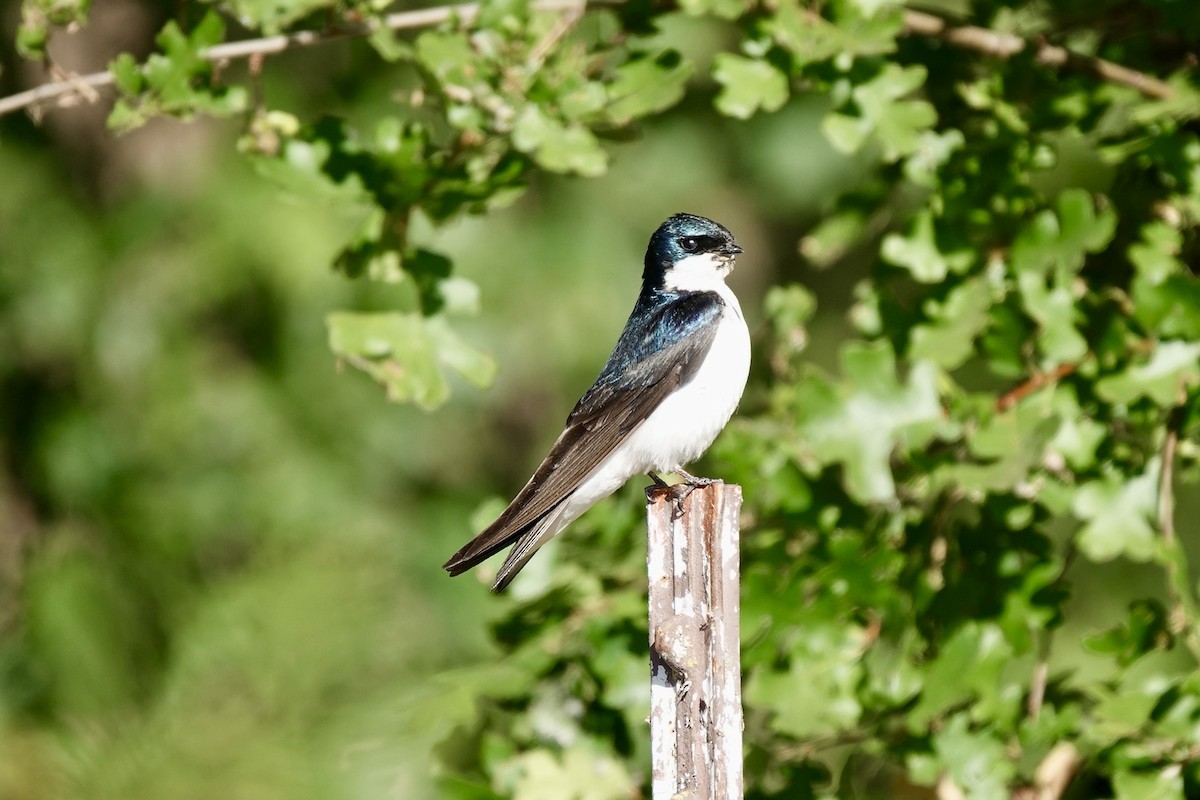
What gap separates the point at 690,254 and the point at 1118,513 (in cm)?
140

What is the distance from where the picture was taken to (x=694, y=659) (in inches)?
90.6

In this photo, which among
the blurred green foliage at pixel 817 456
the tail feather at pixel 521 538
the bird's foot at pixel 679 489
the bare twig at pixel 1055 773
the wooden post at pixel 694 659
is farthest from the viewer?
the bare twig at pixel 1055 773

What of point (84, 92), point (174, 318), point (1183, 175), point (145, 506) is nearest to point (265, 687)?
point (84, 92)

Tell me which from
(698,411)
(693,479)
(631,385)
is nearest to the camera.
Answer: (693,479)

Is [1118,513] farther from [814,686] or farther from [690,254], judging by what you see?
[690,254]

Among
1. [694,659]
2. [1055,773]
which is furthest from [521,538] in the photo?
[1055,773]

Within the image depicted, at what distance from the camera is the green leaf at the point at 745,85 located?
3150 mm

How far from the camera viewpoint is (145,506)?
203 inches

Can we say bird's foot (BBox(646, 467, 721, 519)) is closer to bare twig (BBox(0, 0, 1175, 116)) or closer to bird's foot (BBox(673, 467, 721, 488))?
bird's foot (BBox(673, 467, 721, 488))

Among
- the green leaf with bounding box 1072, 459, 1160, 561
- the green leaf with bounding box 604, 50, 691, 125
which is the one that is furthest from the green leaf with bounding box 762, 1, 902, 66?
the green leaf with bounding box 1072, 459, 1160, 561

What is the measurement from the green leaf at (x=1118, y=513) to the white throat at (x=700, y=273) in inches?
46.6

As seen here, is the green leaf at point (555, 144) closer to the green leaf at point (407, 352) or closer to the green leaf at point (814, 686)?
the green leaf at point (407, 352)

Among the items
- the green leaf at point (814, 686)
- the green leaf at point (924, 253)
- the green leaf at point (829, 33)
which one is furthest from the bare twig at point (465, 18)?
the green leaf at point (814, 686)

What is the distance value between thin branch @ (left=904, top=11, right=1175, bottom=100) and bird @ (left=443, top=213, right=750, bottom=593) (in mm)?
759
